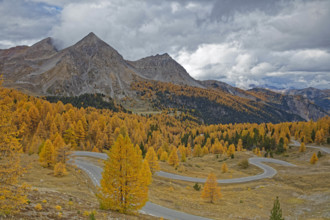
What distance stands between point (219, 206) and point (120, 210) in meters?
26.1

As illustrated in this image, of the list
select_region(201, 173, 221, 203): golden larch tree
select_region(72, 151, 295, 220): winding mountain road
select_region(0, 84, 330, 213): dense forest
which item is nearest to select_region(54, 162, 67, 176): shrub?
select_region(0, 84, 330, 213): dense forest

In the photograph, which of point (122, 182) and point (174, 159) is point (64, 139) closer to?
point (174, 159)

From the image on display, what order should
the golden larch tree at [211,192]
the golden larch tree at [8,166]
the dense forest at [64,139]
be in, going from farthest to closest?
the golden larch tree at [211,192]
the dense forest at [64,139]
the golden larch tree at [8,166]

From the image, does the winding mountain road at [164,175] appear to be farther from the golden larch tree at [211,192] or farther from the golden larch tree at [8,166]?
the golden larch tree at [8,166]

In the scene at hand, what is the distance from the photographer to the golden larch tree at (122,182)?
20125 millimetres

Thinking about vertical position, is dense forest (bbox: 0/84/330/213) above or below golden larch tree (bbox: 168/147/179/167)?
above

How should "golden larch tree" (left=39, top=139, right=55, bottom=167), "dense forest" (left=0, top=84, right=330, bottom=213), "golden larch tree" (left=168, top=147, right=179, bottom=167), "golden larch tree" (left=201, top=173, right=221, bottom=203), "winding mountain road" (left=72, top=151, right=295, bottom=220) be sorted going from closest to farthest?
1. "dense forest" (left=0, top=84, right=330, bottom=213)
2. "winding mountain road" (left=72, top=151, right=295, bottom=220)
3. "golden larch tree" (left=201, top=173, right=221, bottom=203)
4. "golden larch tree" (left=39, top=139, right=55, bottom=167)
5. "golden larch tree" (left=168, top=147, right=179, bottom=167)

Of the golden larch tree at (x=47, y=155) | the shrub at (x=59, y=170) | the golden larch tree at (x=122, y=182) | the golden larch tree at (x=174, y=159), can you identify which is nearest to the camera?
the golden larch tree at (x=122, y=182)

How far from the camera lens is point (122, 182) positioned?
20.3m

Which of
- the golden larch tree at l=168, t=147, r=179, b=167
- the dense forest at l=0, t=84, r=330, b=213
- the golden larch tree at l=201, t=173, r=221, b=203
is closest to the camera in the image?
the dense forest at l=0, t=84, r=330, b=213

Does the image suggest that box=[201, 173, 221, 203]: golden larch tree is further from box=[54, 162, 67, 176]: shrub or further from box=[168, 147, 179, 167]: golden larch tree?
box=[54, 162, 67, 176]: shrub

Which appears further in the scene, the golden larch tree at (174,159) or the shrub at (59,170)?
the golden larch tree at (174,159)

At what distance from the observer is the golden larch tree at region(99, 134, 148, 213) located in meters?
20.1

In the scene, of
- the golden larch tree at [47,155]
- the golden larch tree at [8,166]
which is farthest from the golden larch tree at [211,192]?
the golden larch tree at [8,166]
